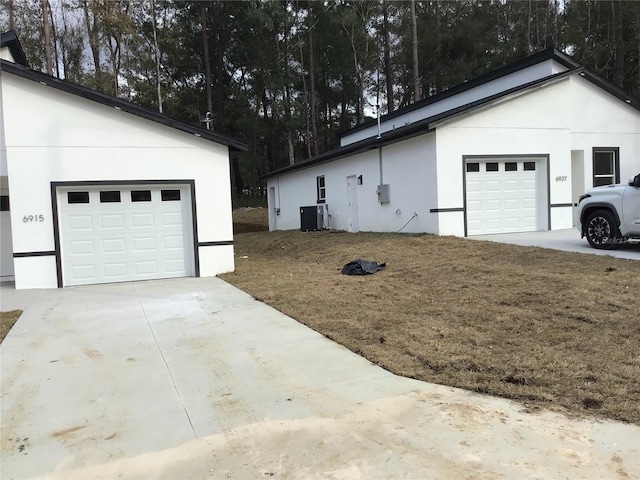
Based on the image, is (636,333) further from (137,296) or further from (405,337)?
(137,296)

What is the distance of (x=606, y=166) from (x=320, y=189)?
11614 mm

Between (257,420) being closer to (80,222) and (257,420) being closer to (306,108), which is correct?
(80,222)

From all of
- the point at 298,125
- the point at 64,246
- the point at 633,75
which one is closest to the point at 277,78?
the point at 298,125

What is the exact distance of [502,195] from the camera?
1531 cm

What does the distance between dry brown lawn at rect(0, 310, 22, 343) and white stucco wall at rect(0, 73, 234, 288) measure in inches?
110

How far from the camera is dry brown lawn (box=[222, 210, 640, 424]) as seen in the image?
4.52 meters

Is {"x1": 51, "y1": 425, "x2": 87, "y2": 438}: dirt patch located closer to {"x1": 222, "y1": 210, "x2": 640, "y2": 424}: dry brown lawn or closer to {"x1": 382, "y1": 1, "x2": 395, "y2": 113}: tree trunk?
{"x1": 222, "y1": 210, "x2": 640, "y2": 424}: dry brown lawn

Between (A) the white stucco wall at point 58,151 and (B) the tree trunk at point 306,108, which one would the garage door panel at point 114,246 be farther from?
(B) the tree trunk at point 306,108

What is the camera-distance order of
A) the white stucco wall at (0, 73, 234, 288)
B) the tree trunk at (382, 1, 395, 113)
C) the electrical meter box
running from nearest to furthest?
1. the white stucco wall at (0, 73, 234, 288)
2. the electrical meter box
3. the tree trunk at (382, 1, 395, 113)

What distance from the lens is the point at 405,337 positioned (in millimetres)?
6070

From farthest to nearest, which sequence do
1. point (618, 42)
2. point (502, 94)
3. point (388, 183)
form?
point (618, 42) → point (388, 183) → point (502, 94)

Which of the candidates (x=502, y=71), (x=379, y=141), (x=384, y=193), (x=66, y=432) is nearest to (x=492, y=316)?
(x=66, y=432)

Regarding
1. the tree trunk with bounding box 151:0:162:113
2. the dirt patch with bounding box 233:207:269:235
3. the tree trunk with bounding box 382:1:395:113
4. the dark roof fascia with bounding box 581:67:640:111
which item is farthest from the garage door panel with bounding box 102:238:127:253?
the tree trunk with bounding box 382:1:395:113

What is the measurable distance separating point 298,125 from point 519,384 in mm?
Result: 35926
